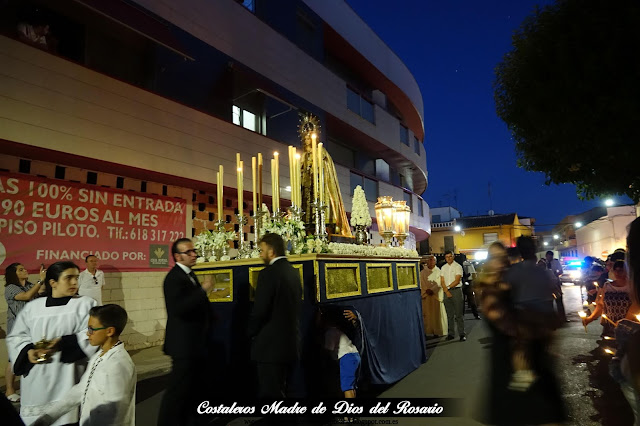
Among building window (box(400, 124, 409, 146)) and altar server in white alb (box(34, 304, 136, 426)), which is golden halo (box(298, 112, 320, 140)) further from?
building window (box(400, 124, 409, 146))

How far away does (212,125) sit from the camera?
10828 millimetres

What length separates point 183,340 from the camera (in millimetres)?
4188

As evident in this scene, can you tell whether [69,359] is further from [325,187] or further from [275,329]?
[325,187]

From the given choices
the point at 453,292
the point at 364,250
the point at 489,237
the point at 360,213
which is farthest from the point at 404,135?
the point at 489,237

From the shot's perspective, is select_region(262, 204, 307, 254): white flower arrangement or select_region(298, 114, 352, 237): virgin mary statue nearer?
select_region(262, 204, 307, 254): white flower arrangement

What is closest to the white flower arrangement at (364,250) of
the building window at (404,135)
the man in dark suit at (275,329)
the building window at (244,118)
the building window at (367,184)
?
the man in dark suit at (275,329)

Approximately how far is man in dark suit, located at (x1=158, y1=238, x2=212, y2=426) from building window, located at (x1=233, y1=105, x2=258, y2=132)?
8916mm

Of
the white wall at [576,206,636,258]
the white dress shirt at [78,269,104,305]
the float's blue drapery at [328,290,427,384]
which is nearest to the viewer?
the float's blue drapery at [328,290,427,384]

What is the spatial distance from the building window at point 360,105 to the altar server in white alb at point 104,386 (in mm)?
15166

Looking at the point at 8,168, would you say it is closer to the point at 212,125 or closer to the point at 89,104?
the point at 89,104

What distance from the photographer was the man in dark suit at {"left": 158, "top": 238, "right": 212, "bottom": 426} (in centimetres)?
411

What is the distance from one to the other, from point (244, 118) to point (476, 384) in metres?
10.1

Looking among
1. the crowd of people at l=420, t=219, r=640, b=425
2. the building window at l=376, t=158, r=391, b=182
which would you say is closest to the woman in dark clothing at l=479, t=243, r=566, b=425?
the crowd of people at l=420, t=219, r=640, b=425

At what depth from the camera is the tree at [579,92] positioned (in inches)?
300
